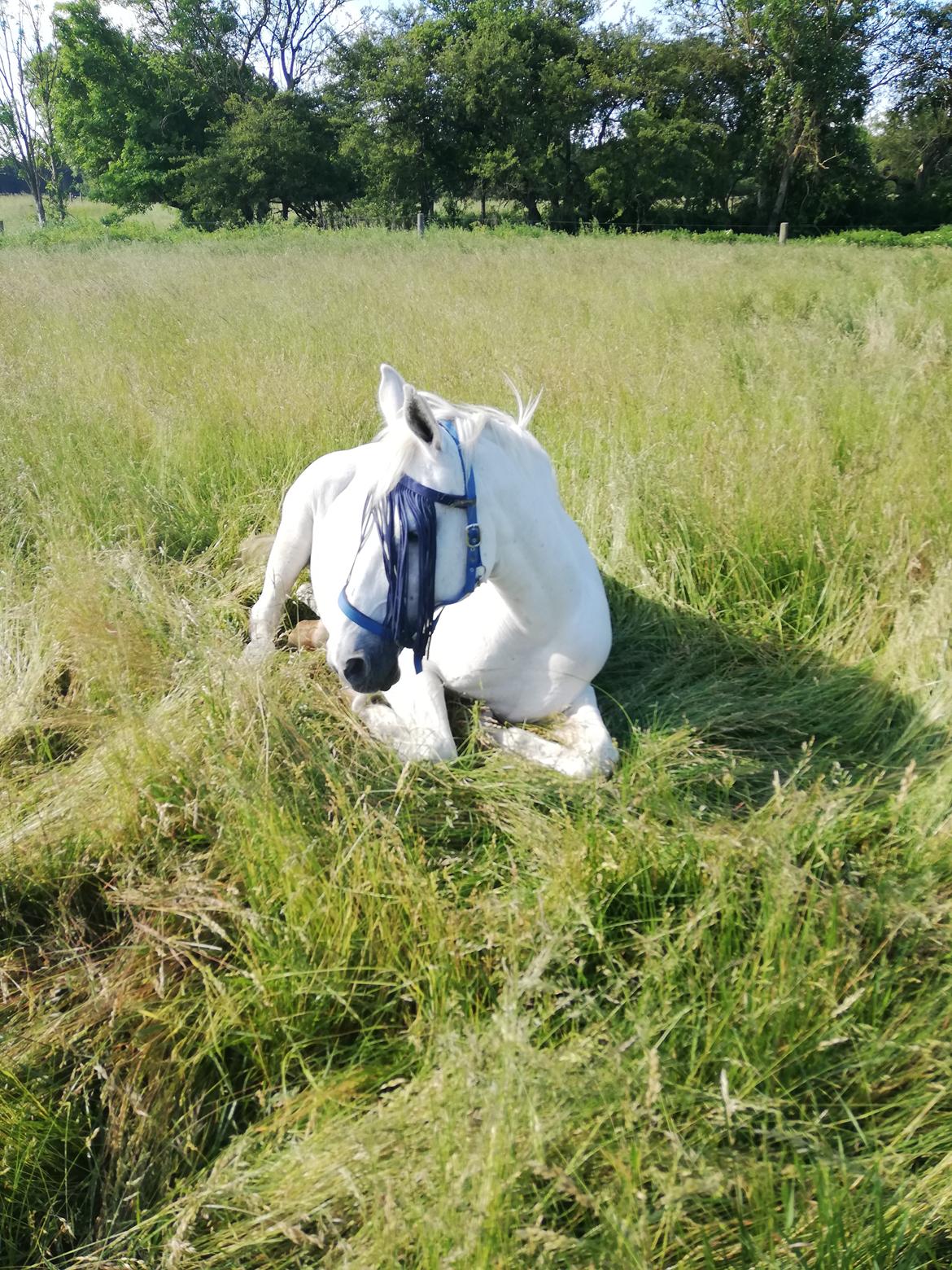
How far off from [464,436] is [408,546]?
1.05 feet

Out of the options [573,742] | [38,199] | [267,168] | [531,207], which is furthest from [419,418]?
[38,199]

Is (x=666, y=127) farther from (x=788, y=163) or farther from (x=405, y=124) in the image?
(x=405, y=124)

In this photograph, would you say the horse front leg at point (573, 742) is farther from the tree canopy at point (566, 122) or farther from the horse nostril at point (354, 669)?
the tree canopy at point (566, 122)

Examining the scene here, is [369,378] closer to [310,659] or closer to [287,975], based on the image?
[310,659]

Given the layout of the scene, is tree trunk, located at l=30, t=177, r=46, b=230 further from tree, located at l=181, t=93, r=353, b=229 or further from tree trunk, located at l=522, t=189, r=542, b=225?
tree trunk, located at l=522, t=189, r=542, b=225

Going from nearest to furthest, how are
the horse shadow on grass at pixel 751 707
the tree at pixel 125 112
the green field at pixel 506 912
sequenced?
1. the green field at pixel 506 912
2. the horse shadow on grass at pixel 751 707
3. the tree at pixel 125 112

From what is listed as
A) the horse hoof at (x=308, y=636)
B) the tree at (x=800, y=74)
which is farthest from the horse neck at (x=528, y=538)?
the tree at (x=800, y=74)

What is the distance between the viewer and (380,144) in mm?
29891

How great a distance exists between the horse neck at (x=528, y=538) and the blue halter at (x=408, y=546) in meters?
0.08

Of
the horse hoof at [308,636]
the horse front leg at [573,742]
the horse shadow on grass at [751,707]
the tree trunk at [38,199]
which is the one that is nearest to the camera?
the horse front leg at [573,742]

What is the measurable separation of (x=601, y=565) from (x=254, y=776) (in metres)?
1.99

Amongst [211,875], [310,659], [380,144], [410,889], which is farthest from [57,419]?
[380,144]

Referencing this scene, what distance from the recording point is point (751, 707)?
104 inches

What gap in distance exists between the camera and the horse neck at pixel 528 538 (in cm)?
187
